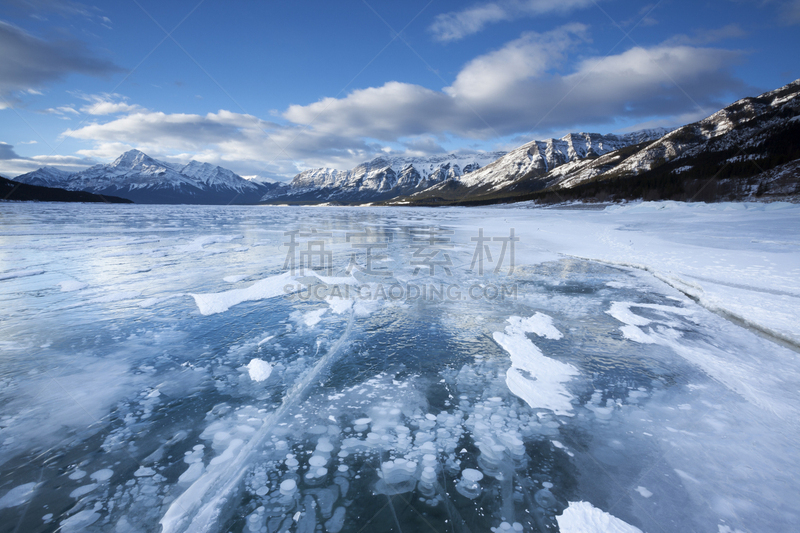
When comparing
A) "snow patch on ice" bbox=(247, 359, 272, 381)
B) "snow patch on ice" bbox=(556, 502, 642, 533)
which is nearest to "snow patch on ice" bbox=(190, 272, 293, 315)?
"snow patch on ice" bbox=(247, 359, 272, 381)

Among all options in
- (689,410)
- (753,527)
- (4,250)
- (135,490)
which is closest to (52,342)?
(135,490)

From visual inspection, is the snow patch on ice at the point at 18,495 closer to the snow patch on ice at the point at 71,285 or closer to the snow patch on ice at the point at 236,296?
the snow patch on ice at the point at 236,296

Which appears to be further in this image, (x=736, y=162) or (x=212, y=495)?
(x=736, y=162)

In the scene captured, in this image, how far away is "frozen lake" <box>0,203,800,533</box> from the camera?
2.34 metres

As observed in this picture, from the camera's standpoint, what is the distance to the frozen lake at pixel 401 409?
234cm

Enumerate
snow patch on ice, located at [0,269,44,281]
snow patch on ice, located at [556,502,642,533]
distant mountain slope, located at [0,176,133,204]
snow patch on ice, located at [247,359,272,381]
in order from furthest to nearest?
1. distant mountain slope, located at [0,176,133,204]
2. snow patch on ice, located at [0,269,44,281]
3. snow patch on ice, located at [247,359,272,381]
4. snow patch on ice, located at [556,502,642,533]

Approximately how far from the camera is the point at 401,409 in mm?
3484

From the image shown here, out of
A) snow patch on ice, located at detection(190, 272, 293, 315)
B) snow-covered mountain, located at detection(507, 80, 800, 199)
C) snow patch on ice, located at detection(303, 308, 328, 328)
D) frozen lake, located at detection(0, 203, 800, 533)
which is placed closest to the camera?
frozen lake, located at detection(0, 203, 800, 533)

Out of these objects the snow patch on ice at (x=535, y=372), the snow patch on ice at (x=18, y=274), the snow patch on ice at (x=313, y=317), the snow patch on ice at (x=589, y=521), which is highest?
the snow patch on ice at (x=18, y=274)

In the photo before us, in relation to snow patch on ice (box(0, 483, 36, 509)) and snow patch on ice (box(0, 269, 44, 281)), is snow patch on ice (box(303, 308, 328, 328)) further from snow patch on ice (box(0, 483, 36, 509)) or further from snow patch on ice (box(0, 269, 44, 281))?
snow patch on ice (box(0, 269, 44, 281))

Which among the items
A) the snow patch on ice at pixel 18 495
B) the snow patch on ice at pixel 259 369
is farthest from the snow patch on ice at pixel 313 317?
the snow patch on ice at pixel 18 495

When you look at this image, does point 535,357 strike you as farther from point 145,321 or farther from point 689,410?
point 145,321

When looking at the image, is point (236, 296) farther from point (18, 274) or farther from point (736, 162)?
Answer: point (736, 162)

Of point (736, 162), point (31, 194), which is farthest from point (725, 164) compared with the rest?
point (31, 194)
